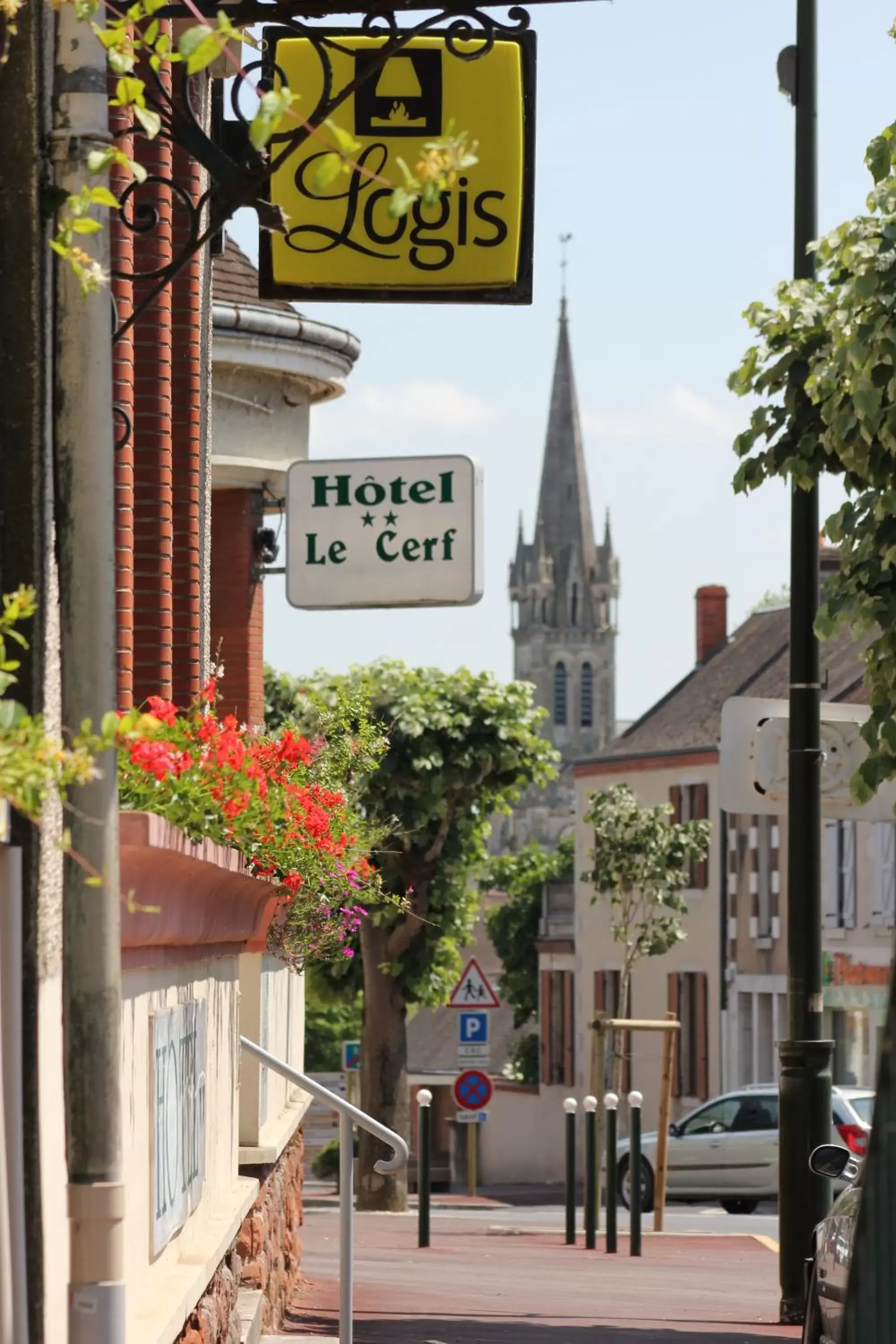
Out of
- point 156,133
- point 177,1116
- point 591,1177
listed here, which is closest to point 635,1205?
point 591,1177

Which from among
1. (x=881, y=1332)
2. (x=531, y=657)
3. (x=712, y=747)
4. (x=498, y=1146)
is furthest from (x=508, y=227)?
(x=531, y=657)

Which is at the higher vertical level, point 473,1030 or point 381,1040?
point 473,1030

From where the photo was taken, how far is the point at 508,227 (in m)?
8.07

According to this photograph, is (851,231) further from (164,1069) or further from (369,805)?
(369,805)

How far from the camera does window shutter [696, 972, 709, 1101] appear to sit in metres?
53.7

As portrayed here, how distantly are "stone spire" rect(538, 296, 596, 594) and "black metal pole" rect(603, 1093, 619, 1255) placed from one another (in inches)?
5617

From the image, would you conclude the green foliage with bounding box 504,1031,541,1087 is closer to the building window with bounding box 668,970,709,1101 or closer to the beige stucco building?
the beige stucco building

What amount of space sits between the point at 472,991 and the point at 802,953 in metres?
18.7

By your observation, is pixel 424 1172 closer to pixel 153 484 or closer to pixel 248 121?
pixel 153 484

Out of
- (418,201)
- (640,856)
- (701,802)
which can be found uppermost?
(418,201)

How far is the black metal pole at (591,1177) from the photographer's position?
21328 millimetres

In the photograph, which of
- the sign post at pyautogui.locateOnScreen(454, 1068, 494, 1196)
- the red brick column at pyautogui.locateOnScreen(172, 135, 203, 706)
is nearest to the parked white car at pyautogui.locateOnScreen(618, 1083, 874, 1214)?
the sign post at pyautogui.locateOnScreen(454, 1068, 494, 1196)

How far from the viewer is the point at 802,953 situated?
1331cm

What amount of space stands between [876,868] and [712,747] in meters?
8.62
